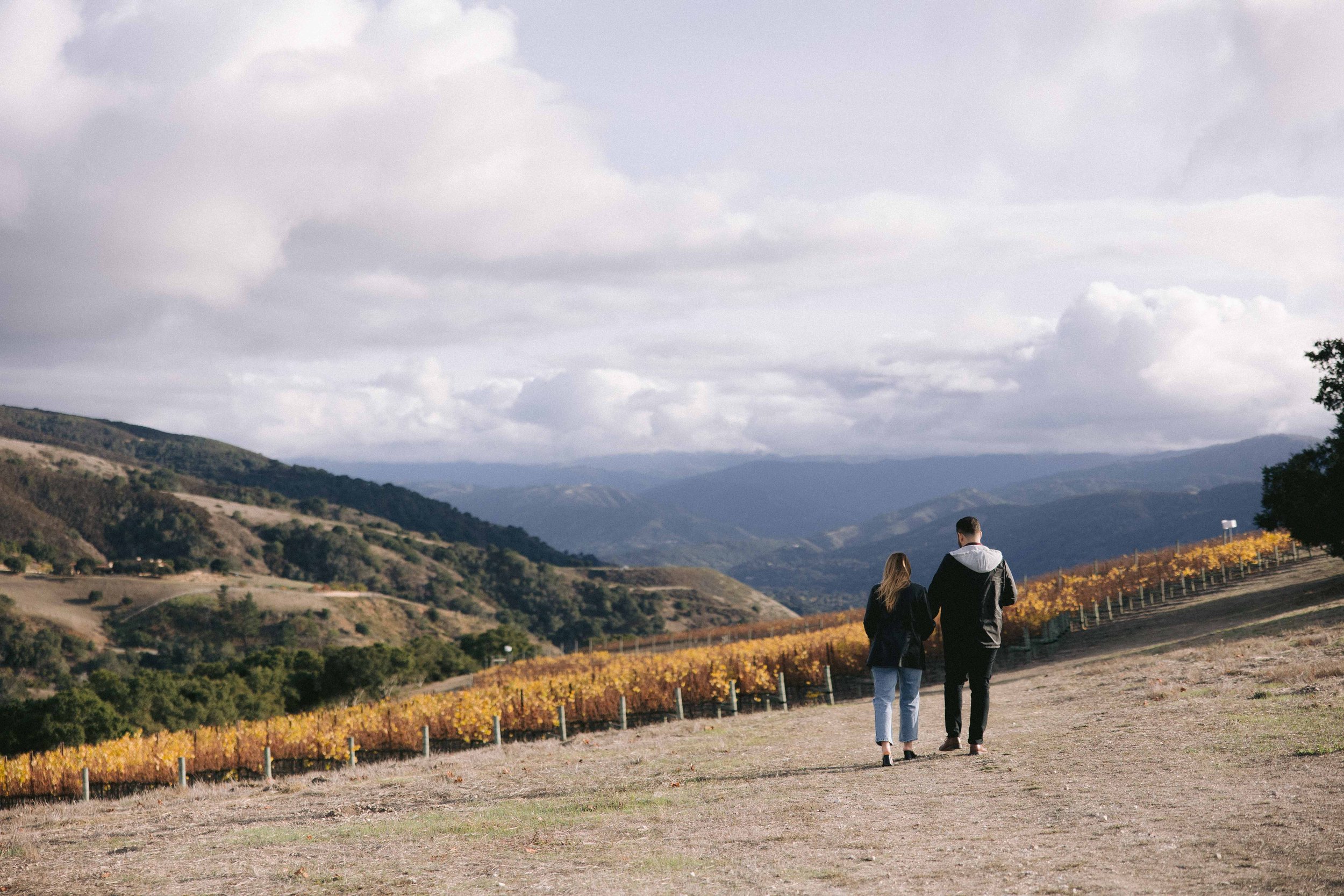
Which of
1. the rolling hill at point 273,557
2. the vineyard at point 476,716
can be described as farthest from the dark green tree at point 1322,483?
the rolling hill at point 273,557

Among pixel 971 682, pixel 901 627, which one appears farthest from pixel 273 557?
pixel 971 682

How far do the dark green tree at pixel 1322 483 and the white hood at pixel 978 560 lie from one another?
1018 inches

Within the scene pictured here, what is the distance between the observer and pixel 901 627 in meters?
9.90

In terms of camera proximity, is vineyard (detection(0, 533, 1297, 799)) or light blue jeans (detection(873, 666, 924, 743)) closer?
light blue jeans (detection(873, 666, 924, 743))

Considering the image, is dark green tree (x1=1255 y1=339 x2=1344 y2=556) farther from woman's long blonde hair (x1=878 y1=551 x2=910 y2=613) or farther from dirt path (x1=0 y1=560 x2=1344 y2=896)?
woman's long blonde hair (x1=878 y1=551 x2=910 y2=613)

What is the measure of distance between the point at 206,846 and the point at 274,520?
542 feet

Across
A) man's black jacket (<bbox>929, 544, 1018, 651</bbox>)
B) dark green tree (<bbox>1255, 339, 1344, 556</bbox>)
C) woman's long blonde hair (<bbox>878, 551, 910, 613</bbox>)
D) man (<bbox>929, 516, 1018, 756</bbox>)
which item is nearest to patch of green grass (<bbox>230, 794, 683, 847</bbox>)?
woman's long blonde hair (<bbox>878, 551, 910, 613</bbox>)

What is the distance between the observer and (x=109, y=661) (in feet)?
284

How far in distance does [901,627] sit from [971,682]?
0.94 meters

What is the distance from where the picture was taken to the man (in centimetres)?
962

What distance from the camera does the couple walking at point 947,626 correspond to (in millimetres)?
9648

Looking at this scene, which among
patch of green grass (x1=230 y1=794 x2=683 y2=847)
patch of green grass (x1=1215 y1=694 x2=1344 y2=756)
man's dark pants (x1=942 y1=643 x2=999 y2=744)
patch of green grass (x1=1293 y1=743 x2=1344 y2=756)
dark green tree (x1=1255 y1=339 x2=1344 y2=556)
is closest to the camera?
patch of green grass (x1=1293 y1=743 x2=1344 y2=756)

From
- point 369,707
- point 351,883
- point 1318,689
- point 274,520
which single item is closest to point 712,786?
point 351,883

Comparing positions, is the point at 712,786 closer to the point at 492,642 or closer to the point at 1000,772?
the point at 1000,772
